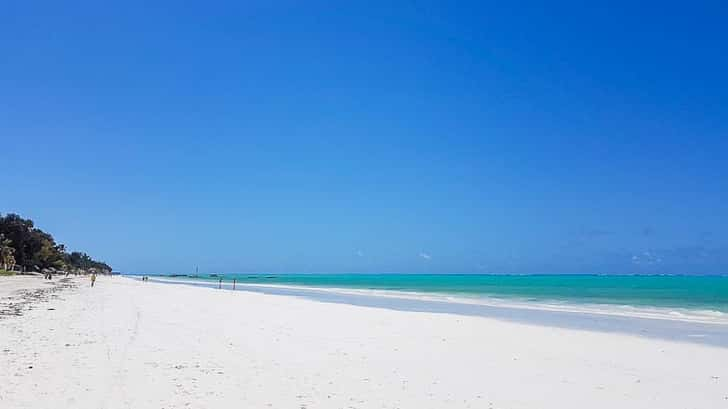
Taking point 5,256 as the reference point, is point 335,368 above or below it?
below

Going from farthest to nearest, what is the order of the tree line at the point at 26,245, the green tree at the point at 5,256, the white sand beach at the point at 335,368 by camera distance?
1. the tree line at the point at 26,245
2. the green tree at the point at 5,256
3. the white sand beach at the point at 335,368

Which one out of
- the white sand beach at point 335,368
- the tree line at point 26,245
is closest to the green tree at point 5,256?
the tree line at point 26,245

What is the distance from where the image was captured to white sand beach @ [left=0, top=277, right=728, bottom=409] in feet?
29.3

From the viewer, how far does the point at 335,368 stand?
38.4ft

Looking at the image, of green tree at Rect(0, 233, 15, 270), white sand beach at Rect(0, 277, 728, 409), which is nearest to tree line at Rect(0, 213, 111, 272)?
green tree at Rect(0, 233, 15, 270)

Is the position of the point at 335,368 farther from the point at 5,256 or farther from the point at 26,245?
the point at 26,245

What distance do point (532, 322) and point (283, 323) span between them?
12.1 m

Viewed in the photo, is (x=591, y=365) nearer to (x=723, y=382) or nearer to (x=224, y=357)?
(x=723, y=382)

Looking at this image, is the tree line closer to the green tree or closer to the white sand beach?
the green tree

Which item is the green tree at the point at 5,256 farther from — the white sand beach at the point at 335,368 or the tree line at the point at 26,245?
the white sand beach at the point at 335,368

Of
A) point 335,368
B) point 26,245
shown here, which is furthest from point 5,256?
point 335,368

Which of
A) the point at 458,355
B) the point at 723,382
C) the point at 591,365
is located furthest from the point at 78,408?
the point at 723,382

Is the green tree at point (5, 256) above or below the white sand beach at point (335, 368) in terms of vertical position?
above

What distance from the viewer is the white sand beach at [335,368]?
8.93m
